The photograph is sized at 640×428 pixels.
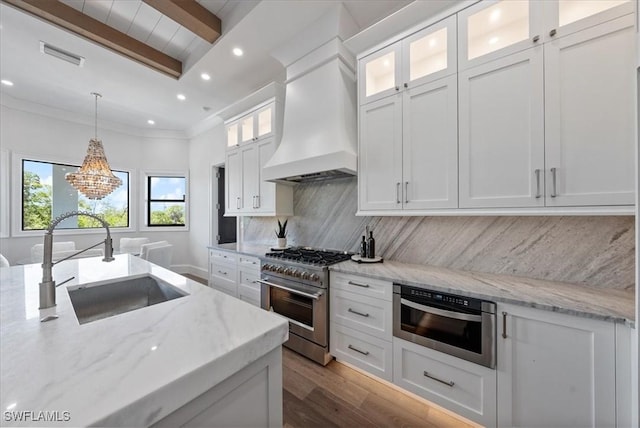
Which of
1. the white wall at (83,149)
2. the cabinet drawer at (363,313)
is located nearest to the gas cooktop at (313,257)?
the cabinet drawer at (363,313)

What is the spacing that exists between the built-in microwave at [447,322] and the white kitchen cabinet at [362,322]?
3.9 inches

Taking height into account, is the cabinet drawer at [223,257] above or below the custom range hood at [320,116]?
below

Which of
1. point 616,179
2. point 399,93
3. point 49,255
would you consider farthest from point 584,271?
point 49,255

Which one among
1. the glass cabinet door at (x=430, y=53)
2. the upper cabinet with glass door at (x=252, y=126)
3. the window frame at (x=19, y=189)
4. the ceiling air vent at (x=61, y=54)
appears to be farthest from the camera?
the window frame at (x=19, y=189)

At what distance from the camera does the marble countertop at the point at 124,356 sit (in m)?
0.50

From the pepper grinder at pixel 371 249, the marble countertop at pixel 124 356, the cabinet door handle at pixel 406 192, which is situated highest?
the cabinet door handle at pixel 406 192

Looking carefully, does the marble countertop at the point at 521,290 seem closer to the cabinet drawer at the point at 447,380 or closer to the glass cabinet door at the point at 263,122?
the cabinet drawer at the point at 447,380

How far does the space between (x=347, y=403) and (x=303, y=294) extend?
870mm

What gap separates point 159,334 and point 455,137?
205 centimetres

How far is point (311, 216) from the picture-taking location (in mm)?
3053

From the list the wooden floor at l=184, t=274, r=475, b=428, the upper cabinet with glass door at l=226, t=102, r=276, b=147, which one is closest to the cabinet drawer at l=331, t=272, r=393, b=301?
the wooden floor at l=184, t=274, r=475, b=428

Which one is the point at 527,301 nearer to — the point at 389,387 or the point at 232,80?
the point at 389,387

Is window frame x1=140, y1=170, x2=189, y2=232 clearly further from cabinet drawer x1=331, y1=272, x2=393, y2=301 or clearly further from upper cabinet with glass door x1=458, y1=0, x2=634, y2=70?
upper cabinet with glass door x1=458, y1=0, x2=634, y2=70

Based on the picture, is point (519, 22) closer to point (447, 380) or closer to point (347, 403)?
point (447, 380)
